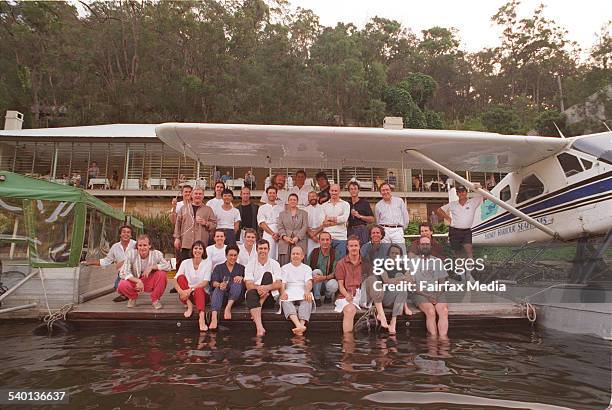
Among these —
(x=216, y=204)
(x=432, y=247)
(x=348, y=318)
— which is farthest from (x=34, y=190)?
(x=432, y=247)

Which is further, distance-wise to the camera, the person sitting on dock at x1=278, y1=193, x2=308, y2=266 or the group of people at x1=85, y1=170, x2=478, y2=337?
the person sitting on dock at x1=278, y1=193, x2=308, y2=266

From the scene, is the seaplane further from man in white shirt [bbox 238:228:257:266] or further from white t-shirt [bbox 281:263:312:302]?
white t-shirt [bbox 281:263:312:302]

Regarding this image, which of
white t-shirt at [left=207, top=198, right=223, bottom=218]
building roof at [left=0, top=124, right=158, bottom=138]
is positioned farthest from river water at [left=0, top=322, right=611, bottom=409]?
building roof at [left=0, top=124, right=158, bottom=138]

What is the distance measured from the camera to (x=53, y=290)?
6121 millimetres

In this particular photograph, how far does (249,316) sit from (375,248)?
1.96 m

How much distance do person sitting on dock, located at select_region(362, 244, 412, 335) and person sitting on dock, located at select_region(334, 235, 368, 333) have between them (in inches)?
6.0

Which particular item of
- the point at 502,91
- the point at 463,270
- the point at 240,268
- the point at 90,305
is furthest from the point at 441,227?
the point at 502,91

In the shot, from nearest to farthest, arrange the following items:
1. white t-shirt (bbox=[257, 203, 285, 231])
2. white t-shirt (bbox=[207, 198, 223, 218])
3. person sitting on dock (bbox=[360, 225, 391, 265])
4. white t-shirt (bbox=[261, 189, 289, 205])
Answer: person sitting on dock (bbox=[360, 225, 391, 265]) < white t-shirt (bbox=[257, 203, 285, 231]) < white t-shirt (bbox=[207, 198, 223, 218]) < white t-shirt (bbox=[261, 189, 289, 205])

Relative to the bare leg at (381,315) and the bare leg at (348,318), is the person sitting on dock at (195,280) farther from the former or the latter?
the bare leg at (381,315)

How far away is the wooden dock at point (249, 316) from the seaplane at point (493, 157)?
5.09 ft

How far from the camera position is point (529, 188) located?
6.95 m

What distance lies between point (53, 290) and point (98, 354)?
2333 mm

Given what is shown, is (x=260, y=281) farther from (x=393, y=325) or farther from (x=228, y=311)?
(x=393, y=325)

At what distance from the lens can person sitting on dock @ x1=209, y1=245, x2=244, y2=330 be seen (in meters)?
5.45
